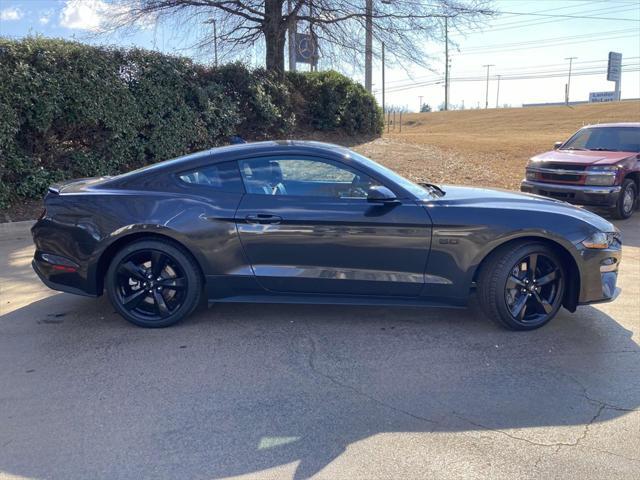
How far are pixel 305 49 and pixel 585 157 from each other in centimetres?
944

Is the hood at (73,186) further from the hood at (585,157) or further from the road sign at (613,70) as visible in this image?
the road sign at (613,70)

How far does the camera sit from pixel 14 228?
329 inches

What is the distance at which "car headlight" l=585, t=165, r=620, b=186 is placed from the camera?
30.2ft

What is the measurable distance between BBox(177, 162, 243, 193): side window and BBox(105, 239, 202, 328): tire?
548mm

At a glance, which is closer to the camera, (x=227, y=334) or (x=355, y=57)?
(x=227, y=334)

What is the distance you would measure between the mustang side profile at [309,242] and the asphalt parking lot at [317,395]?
0.34 meters

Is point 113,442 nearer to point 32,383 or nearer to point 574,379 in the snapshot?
point 32,383

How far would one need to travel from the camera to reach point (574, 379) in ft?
12.2

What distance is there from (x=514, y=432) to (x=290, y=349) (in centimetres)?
172

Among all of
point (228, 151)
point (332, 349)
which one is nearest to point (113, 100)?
point (228, 151)

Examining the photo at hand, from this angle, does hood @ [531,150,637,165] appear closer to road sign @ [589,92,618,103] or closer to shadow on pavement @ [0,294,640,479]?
shadow on pavement @ [0,294,640,479]

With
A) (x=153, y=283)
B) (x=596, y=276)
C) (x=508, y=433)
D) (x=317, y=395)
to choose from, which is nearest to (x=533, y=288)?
(x=596, y=276)

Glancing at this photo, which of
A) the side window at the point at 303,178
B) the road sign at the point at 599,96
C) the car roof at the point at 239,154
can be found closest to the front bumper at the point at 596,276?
the side window at the point at 303,178

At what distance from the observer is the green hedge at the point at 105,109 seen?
8891 mm
